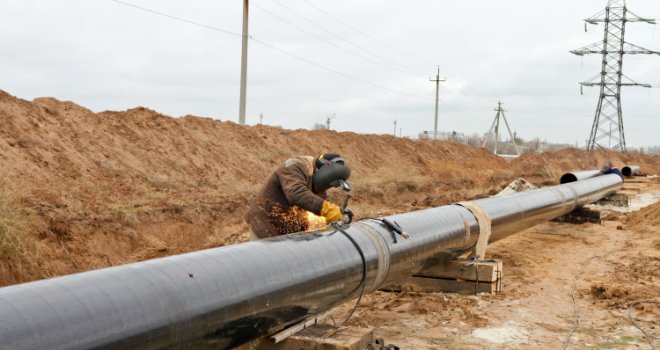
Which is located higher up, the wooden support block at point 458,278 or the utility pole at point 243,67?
the utility pole at point 243,67

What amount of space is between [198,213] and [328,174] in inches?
299

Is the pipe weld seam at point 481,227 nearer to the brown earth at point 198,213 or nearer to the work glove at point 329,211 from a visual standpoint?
the brown earth at point 198,213

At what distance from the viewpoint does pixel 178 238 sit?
11.6 metres

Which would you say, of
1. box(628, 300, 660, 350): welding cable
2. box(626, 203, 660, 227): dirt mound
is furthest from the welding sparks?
box(626, 203, 660, 227): dirt mound

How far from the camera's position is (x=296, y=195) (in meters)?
5.45

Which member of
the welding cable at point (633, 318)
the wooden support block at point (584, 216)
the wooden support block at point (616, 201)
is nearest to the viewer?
the welding cable at point (633, 318)

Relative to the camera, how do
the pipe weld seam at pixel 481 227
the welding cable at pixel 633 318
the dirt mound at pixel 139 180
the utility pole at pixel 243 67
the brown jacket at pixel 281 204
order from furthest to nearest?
the utility pole at pixel 243 67 → the dirt mound at pixel 139 180 → the pipe weld seam at pixel 481 227 → the welding cable at pixel 633 318 → the brown jacket at pixel 281 204

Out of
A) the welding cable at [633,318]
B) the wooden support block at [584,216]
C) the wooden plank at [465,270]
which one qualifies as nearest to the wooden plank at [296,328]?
the wooden plank at [465,270]

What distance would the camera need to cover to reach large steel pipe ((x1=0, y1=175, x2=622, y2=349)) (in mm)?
2738

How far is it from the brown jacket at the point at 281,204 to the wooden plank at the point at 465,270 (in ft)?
7.37

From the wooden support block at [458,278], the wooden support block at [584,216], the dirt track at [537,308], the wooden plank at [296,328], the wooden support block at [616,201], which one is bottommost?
the dirt track at [537,308]

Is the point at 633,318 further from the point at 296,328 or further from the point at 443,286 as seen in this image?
the point at 296,328

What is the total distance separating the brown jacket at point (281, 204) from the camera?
5.58m

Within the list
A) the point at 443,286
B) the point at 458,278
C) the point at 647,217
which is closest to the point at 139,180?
the point at 443,286
